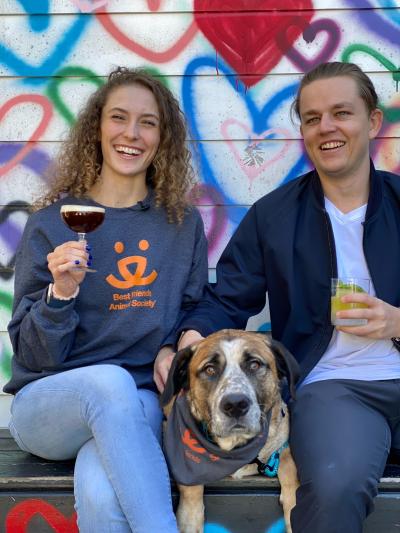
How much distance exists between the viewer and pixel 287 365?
2.79m

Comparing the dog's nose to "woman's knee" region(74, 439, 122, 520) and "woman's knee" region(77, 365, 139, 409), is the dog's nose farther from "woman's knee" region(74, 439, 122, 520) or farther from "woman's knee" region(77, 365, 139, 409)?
"woman's knee" region(74, 439, 122, 520)

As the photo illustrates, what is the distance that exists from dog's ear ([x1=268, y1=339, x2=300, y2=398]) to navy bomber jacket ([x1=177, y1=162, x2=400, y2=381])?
0.51 feet

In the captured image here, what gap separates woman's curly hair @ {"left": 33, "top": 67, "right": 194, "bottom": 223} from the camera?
3.30 metres

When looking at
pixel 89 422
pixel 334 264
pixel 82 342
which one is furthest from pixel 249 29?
pixel 89 422

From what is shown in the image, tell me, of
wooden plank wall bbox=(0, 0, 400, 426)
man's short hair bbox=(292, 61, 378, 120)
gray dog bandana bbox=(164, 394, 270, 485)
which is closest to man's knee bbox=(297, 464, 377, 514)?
gray dog bandana bbox=(164, 394, 270, 485)

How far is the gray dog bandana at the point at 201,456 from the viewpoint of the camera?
2.70 meters

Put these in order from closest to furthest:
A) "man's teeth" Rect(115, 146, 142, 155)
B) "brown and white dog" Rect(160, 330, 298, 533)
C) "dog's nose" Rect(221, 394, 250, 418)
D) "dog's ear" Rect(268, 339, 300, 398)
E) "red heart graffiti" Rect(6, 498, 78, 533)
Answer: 1. "dog's nose" Rect(221, 394, 250, 418)
2. "brown and white dog" Rect(160, 330, 298, 533)
3. "dog's ear" Rect(268, 339, 300, 398)
4. "red heart graffiti" Rect(6, 498, 78, 533)
5. "man's teeth" Rect(115, 146, 142, 155)

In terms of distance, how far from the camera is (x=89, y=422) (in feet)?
8.56

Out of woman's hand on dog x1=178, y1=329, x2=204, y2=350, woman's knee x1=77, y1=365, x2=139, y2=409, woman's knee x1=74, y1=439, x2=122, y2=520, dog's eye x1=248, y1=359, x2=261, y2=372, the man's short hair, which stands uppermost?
the man's short hair

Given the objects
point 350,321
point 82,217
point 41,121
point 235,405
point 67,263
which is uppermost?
point 41,121

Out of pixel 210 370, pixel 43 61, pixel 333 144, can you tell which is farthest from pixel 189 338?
pixel 43 61

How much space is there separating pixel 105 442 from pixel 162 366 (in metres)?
0.55

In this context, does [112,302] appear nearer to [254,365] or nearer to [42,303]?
[42,303]

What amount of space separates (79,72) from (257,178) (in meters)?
1.14
